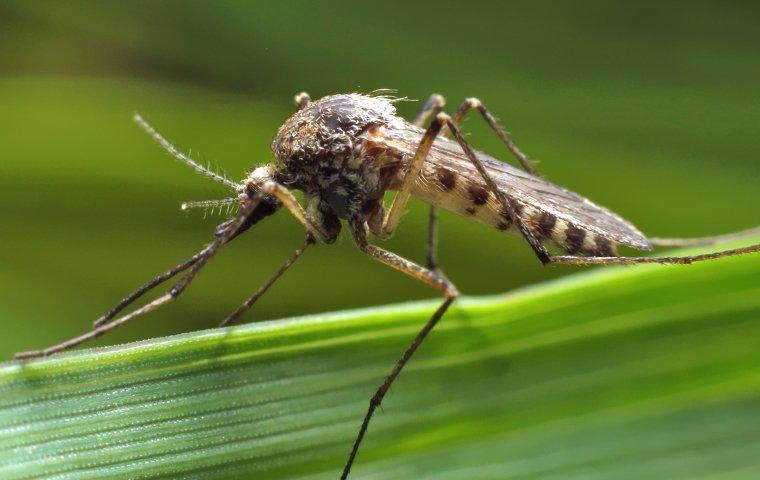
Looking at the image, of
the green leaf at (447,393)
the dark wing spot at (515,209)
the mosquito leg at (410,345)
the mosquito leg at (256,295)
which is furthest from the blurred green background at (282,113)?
the green leaf at (447,393)

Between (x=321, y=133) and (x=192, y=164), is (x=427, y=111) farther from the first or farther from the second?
(x=192, y=164)

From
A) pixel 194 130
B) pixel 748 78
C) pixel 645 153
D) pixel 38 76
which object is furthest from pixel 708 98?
pixel 38 76

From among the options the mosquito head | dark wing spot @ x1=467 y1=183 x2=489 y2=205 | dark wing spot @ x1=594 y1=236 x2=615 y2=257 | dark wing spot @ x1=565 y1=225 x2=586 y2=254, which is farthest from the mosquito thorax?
dark wing spot @ x1=594 y1=236 x2=615 y2=257

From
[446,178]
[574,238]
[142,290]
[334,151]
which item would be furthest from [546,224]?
[142,290]

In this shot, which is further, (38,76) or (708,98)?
(708,98)

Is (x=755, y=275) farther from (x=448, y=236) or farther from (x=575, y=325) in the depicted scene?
(x=448, y=236)

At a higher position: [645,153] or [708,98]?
[708,98]

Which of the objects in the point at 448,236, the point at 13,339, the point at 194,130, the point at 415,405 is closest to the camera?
the point at 415,405
